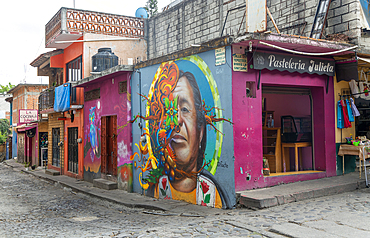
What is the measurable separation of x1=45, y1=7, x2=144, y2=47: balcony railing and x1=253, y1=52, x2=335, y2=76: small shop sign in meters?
9.99

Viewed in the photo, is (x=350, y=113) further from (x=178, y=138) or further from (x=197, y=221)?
(x=197, y=221)

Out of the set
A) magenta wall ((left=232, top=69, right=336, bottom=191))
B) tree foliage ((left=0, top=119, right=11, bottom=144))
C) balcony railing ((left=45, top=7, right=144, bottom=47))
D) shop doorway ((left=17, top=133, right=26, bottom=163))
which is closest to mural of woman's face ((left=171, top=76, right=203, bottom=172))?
magenta wall ((left=232, top=69, right=336, bottom=191))

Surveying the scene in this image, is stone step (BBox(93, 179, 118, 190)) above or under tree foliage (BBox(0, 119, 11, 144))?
under

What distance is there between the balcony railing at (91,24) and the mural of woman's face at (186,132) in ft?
26.8

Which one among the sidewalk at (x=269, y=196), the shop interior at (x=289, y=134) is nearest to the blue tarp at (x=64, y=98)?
the sidewalk at (x=269, y=196)

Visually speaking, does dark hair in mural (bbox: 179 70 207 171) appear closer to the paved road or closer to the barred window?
the paved road

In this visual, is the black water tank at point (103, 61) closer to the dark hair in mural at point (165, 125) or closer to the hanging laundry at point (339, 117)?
the dark hair in mural at point (165, 125)

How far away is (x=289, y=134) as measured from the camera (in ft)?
30.2

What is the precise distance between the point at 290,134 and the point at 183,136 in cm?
307

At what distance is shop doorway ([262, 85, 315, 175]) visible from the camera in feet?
29.4

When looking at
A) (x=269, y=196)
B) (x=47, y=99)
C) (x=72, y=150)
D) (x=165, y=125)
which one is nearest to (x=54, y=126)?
(x=47, y=99)

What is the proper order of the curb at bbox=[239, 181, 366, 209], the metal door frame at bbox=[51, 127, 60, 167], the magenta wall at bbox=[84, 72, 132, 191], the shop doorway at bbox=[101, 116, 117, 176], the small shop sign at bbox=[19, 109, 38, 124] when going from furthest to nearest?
the small shop sign at bbox=[19, 109, 38, 124] < the metal door frame at bbox=[51, 127, 60, 167] < the shop doorway at bbox=[101, 116, 117, 176] < the magenta wall at bbox=[84, 72, 132, 191] < the curb at bbox=[239, 181, 366, 209]

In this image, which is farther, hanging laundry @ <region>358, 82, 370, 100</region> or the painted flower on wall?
hanging laundry @ <region>358, 82, 370, 100</region>

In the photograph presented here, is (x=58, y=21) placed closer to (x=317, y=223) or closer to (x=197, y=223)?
(x=197, y=223)
